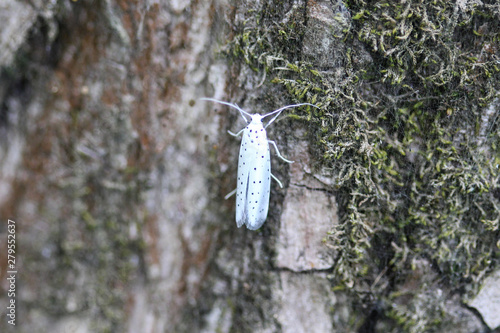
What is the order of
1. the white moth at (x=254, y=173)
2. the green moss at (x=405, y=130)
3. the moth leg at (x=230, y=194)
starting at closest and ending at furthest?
1. the green moss at (x=405, y=130)
2. the white moth at (x=254, y=173)
3. the moth leg at (x=230, y=194)

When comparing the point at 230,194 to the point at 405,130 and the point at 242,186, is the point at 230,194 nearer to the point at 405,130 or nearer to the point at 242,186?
the point at 242,186

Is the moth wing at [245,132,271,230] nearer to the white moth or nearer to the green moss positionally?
the white moth

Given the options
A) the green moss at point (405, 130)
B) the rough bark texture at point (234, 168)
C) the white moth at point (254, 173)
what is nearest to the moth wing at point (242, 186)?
the white moth at point (254, 173)

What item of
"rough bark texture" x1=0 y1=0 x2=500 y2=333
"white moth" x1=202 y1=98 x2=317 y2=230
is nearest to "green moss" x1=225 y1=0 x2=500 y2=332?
"rough bark texture" x1=0 y1=0 x2=500 y2=333

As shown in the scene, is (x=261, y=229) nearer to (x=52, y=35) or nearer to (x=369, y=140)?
(x=369, y=140)

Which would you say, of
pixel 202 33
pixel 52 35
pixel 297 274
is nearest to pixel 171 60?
pixel 202 33

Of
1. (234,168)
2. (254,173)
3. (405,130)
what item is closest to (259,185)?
(254,173)

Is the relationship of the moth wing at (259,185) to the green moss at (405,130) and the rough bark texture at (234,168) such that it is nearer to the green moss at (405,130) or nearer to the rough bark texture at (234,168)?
the rough bark texture at (234,168)
